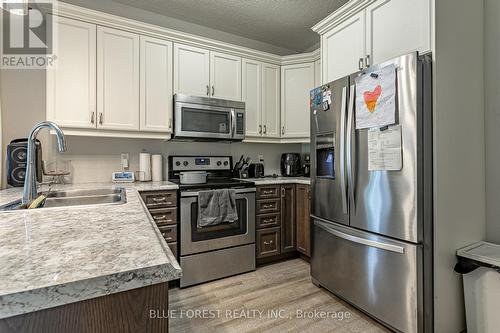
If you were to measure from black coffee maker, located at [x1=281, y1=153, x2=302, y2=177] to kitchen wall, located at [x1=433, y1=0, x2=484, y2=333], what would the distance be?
1933 millimetres

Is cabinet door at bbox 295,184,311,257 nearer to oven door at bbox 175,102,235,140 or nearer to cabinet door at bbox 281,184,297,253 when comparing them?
cabinet door at bbox 281,184,297,253

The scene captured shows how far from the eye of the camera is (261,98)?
121 inches

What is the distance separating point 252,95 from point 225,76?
1.27 feet

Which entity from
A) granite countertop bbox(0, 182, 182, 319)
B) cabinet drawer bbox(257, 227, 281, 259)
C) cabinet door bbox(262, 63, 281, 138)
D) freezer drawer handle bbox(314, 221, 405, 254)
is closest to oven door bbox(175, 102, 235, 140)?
cabinet door bbox(262, 63, 281, 138)

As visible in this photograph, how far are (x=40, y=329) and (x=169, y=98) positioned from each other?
2.37m

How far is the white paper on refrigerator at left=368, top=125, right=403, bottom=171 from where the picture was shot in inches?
60.6

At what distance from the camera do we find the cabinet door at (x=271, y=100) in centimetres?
309

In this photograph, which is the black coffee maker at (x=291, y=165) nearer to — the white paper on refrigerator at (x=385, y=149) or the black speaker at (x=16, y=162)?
the white paper on refrigerator at (x=385, y=149)

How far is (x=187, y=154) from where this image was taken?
2.93 m

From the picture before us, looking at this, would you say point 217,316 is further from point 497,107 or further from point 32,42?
A: point 32,42

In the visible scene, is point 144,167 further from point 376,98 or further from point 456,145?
point 456,145

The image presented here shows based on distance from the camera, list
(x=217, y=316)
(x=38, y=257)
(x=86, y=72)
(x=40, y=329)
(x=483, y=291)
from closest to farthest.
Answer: (x=40, y=329)
(x=38, y=257)
(x=483, y=291)
(x=217, y=316)
(x=86, y=72)

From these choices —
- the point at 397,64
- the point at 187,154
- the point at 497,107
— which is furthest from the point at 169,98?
the point at 497,107

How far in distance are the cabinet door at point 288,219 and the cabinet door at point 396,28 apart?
4.97 ft
